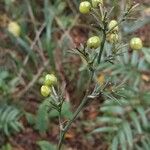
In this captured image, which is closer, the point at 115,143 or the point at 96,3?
the point at 96,3

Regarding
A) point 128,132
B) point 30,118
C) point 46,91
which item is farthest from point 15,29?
point 46,91

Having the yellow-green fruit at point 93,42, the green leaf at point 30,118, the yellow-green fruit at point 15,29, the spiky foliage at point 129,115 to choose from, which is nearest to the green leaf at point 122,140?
the spiky foliage at point 129,115

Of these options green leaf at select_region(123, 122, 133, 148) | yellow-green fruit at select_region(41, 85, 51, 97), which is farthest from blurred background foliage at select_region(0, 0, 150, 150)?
yellow-green fruit at select_region(41, 85, 51, 97)

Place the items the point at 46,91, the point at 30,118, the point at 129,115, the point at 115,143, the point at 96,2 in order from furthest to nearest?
1. the point at 30,118
2. the point at 129,115
3. the point at 115,143
4. the point at 46,91
5. the point at 96,2

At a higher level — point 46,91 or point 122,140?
point 46,91

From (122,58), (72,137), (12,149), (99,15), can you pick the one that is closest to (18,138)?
(12,149)

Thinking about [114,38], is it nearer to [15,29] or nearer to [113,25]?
[113,25]

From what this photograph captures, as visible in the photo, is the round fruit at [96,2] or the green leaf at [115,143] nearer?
the round fruit at [96,2]

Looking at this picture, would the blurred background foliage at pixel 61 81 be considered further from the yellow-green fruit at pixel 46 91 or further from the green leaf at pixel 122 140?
the yellow-green fruit at pixel 46 91

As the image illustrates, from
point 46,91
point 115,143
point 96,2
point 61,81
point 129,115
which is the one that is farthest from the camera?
point 61,81
